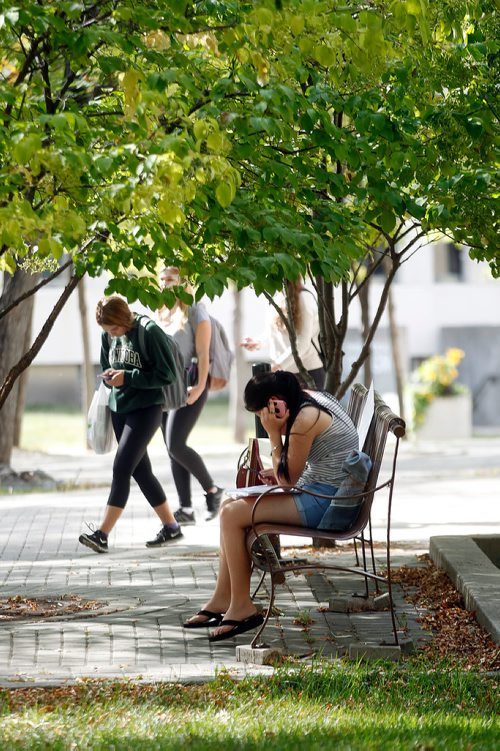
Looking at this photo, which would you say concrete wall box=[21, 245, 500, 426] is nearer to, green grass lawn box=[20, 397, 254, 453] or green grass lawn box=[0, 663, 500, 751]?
green grass lawn box=[20, 397, 254, 453]

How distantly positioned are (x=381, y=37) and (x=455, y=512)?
7428 millimetres

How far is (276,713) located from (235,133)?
2832mm

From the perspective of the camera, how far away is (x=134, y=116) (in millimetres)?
6328

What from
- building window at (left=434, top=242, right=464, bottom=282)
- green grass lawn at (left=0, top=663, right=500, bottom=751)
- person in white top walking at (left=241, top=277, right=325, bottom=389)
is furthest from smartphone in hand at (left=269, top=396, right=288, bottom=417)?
building window at (left=434, top=242, right=464, bottom=282)

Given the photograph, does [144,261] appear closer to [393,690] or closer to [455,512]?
[393,690]

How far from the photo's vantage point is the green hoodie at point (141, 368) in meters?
10.1

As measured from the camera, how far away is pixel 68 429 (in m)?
31.4

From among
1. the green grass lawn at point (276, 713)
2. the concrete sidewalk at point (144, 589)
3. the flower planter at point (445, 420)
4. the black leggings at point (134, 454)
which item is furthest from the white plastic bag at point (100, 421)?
the flower planter at point (445, 420)

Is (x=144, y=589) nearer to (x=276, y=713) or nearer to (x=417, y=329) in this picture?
(x=276, y=713)

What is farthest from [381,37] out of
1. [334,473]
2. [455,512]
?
[455,512]

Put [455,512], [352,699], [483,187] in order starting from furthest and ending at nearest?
[455,512], [483,187], [352,699]

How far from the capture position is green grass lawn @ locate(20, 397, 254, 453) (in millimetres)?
27031

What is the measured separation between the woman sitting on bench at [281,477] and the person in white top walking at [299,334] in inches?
111

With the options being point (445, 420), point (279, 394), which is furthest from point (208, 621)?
point (445, 420)
